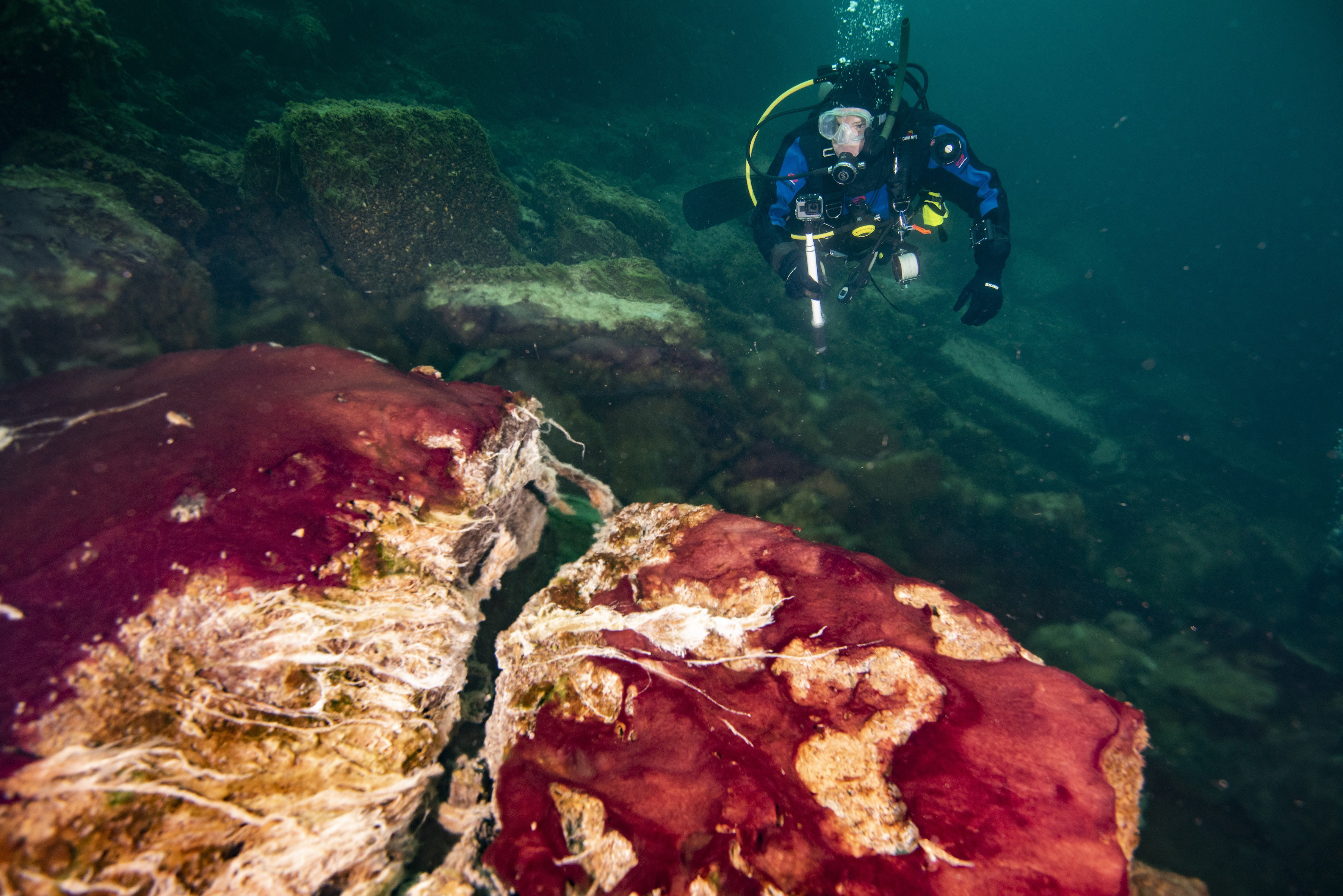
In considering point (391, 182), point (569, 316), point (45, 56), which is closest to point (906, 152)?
point (569, 316)

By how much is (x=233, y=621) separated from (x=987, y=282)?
6.13 metres

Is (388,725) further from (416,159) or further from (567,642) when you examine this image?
(416,159)

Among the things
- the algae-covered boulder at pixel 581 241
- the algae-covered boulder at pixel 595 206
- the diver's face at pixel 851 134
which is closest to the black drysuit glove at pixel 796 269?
the diver's face at pixel 851 134

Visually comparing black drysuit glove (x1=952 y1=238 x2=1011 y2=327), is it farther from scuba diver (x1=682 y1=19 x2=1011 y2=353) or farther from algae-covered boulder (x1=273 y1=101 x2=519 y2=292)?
algae-covered boulder (x1=273 y1=101 x2=519 y2=292)

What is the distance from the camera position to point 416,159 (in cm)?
501

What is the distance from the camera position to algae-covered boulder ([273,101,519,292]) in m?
4.66

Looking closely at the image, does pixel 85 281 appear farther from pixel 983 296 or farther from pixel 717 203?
pixel 983 296

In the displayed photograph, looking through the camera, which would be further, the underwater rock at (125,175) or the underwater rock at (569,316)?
the underwater rock at (569,316)

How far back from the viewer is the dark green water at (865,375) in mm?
3949

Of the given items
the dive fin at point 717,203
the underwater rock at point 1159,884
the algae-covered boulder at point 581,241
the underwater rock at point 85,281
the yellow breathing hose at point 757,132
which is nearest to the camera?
the underwater rock at point 1159,884

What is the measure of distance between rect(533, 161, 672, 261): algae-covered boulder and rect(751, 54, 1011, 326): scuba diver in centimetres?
316

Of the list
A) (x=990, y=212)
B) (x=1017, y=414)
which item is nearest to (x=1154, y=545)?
(x=1017, y=414)

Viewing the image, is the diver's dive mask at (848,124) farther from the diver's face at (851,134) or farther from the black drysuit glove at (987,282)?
the black drysuit glove at (987,282)

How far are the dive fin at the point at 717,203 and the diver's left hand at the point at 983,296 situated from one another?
368 cm
